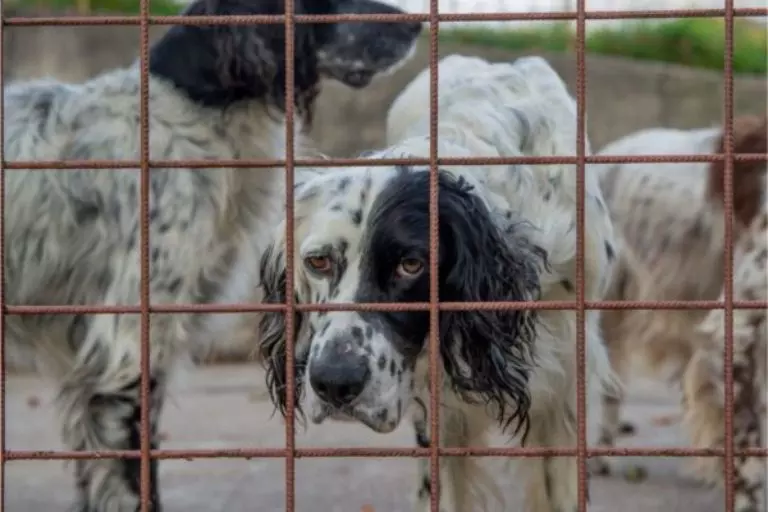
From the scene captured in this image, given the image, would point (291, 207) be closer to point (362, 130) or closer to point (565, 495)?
point (565, 495)

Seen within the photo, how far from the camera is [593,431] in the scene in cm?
454

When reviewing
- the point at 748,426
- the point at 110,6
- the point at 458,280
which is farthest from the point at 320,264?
the point at 110,6

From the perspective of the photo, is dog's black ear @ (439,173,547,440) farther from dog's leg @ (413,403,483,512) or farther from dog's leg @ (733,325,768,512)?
dog's leg @ (733,325,768,512)

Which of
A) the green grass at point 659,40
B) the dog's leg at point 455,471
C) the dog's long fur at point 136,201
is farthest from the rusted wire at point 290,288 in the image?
the green grass at point 659,40

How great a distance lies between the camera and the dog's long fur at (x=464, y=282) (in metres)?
3.46

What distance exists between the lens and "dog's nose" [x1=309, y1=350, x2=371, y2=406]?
3.34 meters

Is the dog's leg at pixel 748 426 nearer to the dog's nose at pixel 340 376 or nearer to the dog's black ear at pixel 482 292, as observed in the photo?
the dog's black ear at pixel 482 292

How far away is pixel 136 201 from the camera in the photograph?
4656 mm

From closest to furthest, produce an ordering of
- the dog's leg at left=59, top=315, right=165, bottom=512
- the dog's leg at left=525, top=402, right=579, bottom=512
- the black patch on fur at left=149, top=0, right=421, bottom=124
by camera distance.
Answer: the dog's leg at left=525, top=402, right=579, bottom=512 → the dog's leg at left=59, top=315, right=165, bottom=512 → the black patch on fur at left=149, top=0, right=421, bottom=124

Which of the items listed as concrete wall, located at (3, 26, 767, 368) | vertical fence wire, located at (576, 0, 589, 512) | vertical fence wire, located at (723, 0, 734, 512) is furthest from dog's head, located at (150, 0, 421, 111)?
concrete wall, located at (3, 26, 767, 368)

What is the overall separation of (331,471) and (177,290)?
159 cm

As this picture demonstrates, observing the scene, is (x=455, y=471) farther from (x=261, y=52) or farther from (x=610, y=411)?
(x=610, y=411)

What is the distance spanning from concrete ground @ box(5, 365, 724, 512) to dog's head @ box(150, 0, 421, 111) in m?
1.09

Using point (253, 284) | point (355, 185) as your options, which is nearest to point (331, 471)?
point (253, 284)
